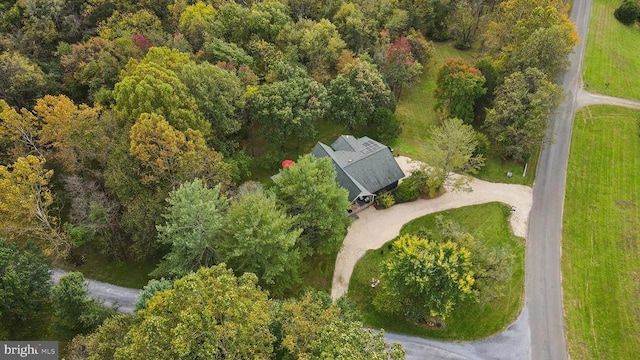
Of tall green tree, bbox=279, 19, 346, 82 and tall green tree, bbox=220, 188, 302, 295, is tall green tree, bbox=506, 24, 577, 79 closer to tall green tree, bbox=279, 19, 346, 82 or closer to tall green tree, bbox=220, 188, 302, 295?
tall green tree, bbox=279, 19, 346, 82

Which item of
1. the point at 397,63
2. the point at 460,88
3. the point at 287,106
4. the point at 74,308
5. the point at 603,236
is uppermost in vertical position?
the point at 287,106

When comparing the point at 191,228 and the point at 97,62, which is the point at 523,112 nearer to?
the point at 191,228

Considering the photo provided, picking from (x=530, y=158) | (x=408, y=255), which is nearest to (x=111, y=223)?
(x=408, y=255)

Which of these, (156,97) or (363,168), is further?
(363,168)

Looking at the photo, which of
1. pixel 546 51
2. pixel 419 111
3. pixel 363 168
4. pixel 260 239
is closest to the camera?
pixel 260 239

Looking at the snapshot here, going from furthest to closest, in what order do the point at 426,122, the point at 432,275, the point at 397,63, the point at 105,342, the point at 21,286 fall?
the point at 426,122 < the point at 397,63 < the point at 432,275 < the point at 21,286 < the point at 105,342

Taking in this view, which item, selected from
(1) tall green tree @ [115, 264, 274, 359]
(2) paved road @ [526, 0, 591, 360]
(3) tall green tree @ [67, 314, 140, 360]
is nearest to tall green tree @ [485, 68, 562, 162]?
(2) paved road @ [526, 0, 591, 360]

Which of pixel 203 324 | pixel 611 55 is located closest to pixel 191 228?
pixel 203 324

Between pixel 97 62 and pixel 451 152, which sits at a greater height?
pixel 97 62

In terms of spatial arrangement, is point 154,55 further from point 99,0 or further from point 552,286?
point 552,286
